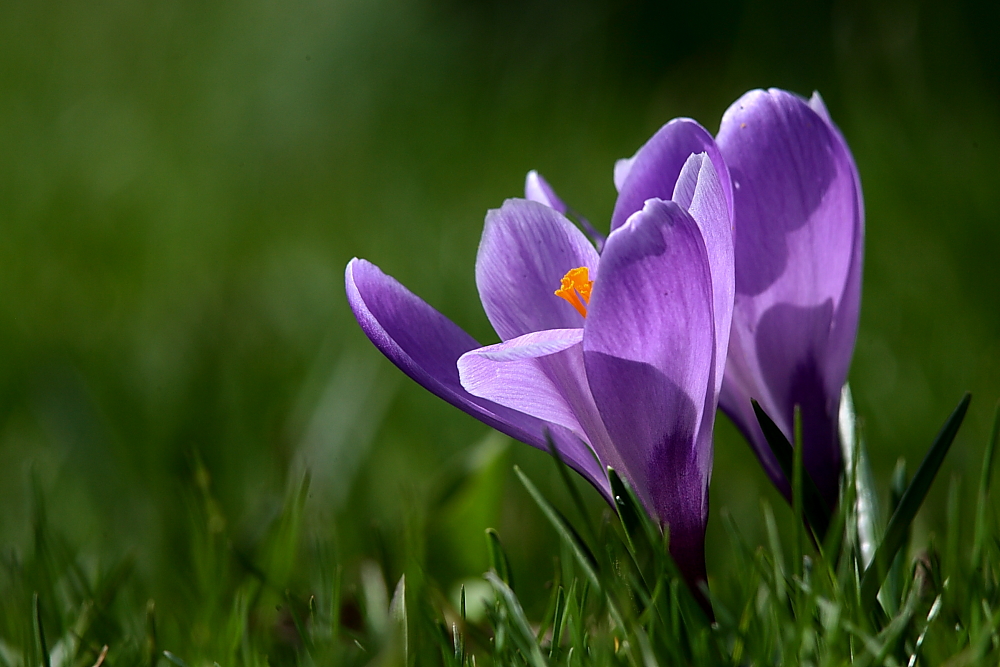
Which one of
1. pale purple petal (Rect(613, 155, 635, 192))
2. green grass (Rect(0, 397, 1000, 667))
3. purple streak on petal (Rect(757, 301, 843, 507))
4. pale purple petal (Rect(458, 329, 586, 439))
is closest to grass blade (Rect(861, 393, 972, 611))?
green grass (Rect(0, 397, 1000, 667))

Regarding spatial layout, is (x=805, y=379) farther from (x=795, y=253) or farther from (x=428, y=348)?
(x=428, y=348)

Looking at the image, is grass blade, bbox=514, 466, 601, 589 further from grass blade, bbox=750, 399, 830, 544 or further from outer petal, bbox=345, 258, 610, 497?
grass blade, bbox=750, 399, 830, 544

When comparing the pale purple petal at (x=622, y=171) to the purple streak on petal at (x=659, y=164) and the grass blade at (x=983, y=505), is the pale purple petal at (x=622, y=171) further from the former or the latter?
the grass blade at (x=983, y=505)

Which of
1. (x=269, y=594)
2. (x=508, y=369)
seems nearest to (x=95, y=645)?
(x=269, y=594)

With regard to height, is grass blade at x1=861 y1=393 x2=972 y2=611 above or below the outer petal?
below

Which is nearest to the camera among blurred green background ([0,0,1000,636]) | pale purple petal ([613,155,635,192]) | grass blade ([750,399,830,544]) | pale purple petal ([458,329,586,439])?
pale purple petal ([458,329,586,439])

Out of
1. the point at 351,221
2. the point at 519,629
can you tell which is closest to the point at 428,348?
the point at 519,629

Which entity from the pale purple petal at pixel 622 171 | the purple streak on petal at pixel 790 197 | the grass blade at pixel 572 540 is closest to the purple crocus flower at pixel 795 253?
the purple streak on petal at pixel 790 197
